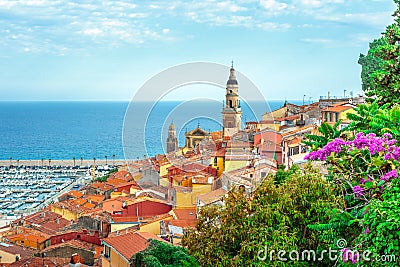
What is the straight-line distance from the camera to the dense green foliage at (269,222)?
8.35 meters

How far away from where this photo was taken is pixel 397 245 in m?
6.42

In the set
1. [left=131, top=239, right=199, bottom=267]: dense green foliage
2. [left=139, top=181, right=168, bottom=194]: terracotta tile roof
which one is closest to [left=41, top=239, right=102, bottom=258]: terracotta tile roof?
[left=139, top=181, right=168, bottom=194]: terracotta tile roof

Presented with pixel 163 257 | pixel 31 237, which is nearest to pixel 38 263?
pixel 31 237

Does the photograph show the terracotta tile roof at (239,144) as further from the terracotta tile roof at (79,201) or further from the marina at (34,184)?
the marina at (34,184)

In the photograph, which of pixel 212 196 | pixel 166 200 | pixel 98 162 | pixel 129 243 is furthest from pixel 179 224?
pixel 98 162

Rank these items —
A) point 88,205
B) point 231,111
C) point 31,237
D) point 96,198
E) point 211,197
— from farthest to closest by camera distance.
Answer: point 96,198 < point 231,111 < point 88,205 < point 31,237 < point 211,197

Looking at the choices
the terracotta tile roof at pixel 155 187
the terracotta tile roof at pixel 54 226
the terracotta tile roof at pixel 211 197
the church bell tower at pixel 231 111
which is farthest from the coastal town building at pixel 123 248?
the church bell tower at pixel 231 111

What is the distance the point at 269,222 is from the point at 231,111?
30130 millimetres

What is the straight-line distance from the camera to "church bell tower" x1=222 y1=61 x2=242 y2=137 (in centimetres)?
3800

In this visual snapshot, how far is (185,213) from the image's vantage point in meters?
21.5

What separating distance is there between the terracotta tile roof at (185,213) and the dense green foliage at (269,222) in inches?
437

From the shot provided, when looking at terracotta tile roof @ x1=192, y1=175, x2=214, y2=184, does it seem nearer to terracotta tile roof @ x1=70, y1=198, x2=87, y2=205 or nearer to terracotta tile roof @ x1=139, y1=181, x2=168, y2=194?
terracotta tile roof @ x1=139, y1=181, x2=168, y2=194

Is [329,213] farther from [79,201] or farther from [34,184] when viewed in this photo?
[34,184]

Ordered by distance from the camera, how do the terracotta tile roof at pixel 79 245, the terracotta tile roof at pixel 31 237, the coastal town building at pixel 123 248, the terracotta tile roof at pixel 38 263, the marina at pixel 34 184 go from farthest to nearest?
the marina at pixel 34 184 → the terracotta tile roof at pixel 31 237 → the terracotta tile roof at pixel 79 245 → the terracotta tile roof at pixel 38 263 → the coastal town building at pixel 123 248
